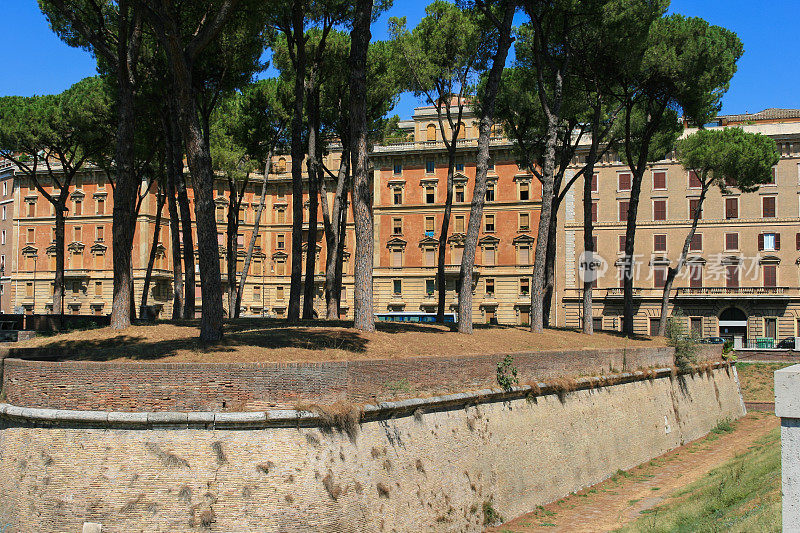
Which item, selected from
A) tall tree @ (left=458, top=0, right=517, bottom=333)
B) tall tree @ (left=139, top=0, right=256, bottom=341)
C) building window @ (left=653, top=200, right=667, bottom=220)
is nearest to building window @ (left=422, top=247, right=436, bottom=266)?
building window @ (left=653, top=200, right=667, bottom=220)

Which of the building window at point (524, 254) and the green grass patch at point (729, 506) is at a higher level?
the building window at point (524, 254)

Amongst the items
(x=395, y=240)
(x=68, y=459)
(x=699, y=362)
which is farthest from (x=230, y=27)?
(x=395, y=240)

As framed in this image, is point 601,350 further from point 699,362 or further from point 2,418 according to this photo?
point 2,418

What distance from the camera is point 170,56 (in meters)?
14.9

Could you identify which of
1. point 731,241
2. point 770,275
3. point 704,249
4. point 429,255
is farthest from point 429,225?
point 770,275

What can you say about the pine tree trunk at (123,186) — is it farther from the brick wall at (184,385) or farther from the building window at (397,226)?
the building window at (397,226)

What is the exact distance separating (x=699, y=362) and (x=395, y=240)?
28.0 m

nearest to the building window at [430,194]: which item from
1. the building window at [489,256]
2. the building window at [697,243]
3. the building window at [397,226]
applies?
the building window at [397,226]

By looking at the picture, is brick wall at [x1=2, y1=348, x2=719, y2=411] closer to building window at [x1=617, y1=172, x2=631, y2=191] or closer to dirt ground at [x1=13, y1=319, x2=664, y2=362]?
dirt ground at [x1=13, y1=319, x2=664, y2=362]

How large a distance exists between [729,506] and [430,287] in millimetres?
41726

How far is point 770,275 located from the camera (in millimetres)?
48062

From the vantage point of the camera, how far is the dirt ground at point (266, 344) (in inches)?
537

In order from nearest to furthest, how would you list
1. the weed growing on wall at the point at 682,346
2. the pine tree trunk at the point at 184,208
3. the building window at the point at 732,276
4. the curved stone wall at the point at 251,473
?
1. the curved stone wall at the point at 251,473
2. the pine tree trunk at the point at 184,208
3. the weed growing on wall at the point at 682,346
4. the building window at the point at 732,276

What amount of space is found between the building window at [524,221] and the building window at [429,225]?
610 centimetres
